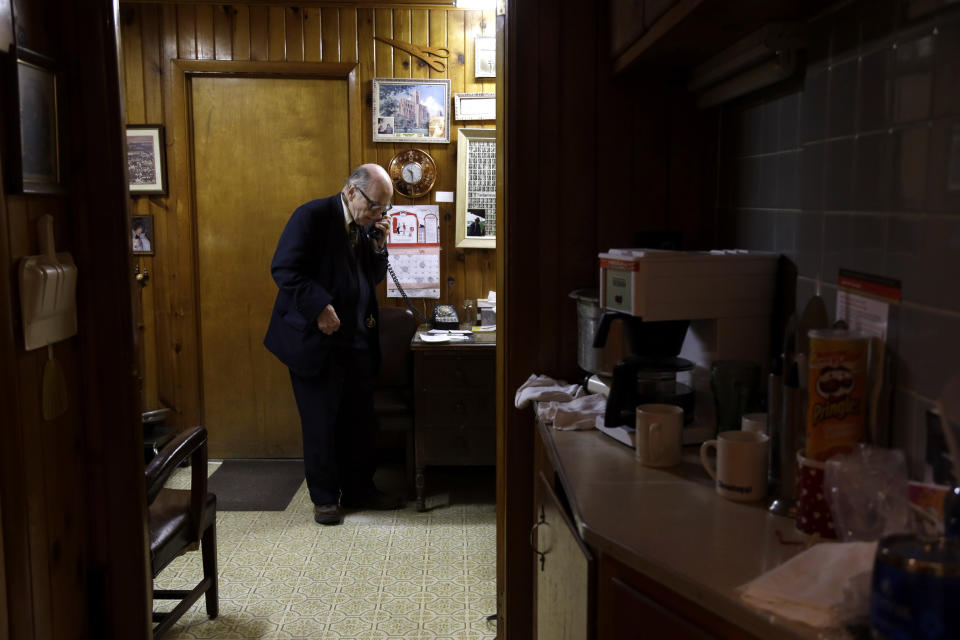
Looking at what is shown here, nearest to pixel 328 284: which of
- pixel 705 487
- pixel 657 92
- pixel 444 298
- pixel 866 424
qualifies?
pixel 444 298

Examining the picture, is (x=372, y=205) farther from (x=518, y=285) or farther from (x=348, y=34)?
(x=518, y=285)

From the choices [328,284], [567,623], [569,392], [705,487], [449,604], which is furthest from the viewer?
[328,284]

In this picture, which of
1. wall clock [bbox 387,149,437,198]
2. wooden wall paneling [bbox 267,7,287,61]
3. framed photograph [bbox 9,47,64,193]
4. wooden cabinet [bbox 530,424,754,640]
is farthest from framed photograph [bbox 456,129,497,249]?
framed photograph [bbox 9,47,64,193]

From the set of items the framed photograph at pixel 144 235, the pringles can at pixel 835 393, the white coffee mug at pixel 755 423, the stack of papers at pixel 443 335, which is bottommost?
the stack of papers at pixel 443 335

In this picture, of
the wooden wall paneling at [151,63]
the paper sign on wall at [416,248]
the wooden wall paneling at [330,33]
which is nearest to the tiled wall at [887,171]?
the paper sign on wall at [416,248]

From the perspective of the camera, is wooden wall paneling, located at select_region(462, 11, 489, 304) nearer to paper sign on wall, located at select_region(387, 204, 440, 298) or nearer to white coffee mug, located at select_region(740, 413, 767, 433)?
paper sign on wall, located at select_region(387, 204, 440, 298)

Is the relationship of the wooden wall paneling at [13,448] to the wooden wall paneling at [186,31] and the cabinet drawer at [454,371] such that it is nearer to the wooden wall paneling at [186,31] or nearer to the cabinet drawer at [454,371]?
the cabinet drawer at [454,371]

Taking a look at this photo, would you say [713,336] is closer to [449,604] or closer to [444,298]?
[449,604]

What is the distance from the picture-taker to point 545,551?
204cm

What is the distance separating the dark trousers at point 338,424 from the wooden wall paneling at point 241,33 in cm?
178

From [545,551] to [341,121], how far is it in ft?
10.1

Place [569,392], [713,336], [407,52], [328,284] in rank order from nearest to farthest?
[713,336], [569,392], [328,284], [407,52]

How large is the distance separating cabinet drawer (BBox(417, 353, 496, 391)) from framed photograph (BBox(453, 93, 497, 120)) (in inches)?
51.8

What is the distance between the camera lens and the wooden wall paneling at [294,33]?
171 inches
